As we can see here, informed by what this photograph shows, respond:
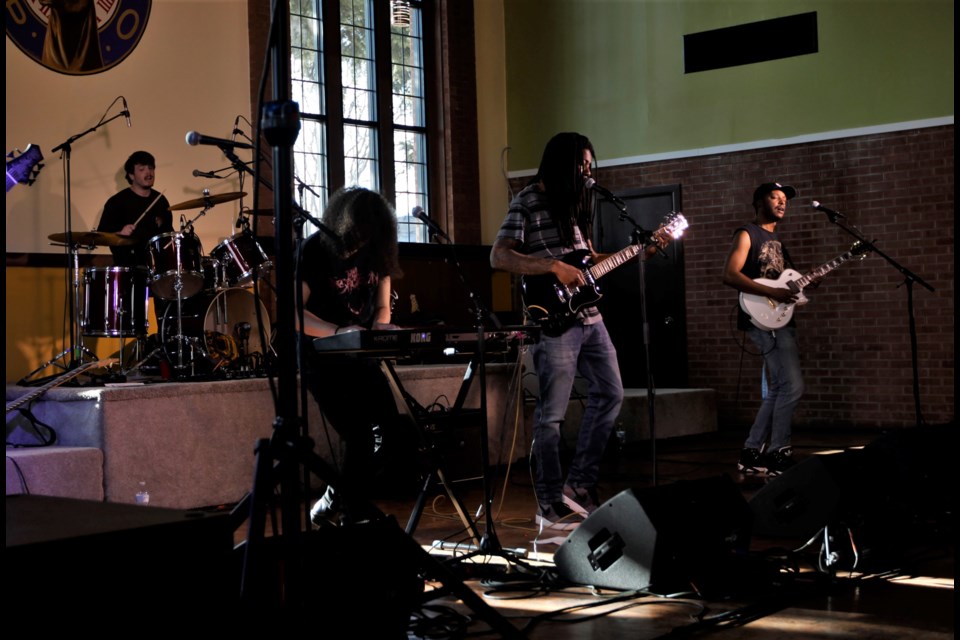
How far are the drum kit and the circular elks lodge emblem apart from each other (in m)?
2.01

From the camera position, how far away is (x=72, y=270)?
8570 millimetres

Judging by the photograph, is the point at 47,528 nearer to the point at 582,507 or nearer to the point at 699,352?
the point at 582,507

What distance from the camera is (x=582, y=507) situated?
17.3 ft

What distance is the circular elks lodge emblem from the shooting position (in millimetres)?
9133

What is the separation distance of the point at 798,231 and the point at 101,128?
6.67 metres

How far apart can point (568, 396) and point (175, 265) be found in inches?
164

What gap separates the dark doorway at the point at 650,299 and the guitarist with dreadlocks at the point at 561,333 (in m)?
6.02

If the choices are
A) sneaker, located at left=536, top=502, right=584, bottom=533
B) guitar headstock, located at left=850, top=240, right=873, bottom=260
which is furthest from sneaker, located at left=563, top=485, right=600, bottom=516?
guitar headstock, located at left=850, top=240, right=873, bottom=260

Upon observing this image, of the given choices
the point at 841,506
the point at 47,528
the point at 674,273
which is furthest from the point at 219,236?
the point at 47,528

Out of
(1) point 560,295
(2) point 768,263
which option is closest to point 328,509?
(1) point 560,295

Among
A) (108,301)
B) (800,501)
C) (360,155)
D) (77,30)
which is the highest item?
(77,30)

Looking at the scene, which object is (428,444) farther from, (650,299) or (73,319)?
(650,299)

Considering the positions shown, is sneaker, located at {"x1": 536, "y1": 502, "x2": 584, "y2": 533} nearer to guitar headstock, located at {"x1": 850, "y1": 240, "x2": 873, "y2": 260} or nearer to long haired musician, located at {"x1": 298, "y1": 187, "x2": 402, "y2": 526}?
long haired musician, located at {"x1": 298, "y1": 187, "x2": 402, "y2": 526}

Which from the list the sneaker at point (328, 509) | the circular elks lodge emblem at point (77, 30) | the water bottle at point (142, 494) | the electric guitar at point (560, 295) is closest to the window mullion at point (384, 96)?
the circular elks lodge emblem at point (77, 30)
